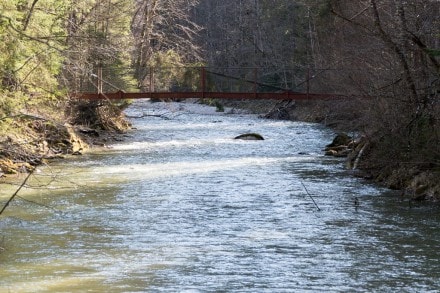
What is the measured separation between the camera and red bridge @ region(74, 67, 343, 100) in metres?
31.8

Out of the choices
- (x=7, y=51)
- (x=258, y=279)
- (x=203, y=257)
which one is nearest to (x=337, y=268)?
(x=258, y=279)

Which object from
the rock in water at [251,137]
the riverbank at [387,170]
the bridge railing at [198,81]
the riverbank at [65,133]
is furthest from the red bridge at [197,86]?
the riverbank at [387,170]

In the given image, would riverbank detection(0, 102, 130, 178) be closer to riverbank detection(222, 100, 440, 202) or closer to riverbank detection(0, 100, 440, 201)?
riverbank detection(0, 100, 440, 201)

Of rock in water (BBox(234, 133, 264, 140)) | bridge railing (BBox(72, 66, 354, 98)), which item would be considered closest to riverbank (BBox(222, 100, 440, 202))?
rock in water (BBox(234, 133, 264, 140))

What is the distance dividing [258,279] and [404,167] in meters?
8.91

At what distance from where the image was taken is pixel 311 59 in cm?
4709

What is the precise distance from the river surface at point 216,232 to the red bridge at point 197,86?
9.28ft

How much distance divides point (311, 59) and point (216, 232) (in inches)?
1348

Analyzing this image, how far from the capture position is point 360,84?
22172 mm

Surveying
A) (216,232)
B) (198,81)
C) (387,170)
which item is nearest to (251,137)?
(198,81)

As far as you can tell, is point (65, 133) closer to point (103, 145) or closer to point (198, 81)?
point (103, 145)

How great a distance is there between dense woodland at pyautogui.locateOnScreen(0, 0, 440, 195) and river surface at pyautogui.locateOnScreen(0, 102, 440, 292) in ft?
5.61

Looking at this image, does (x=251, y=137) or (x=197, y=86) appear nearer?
(x=251, y=137)

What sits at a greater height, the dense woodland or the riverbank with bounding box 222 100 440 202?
the dense woodland
